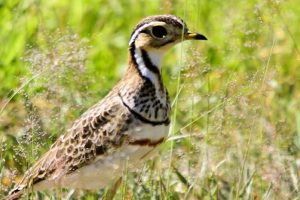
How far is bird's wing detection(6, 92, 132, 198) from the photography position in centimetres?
628

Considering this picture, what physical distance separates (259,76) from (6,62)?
99.6 inches

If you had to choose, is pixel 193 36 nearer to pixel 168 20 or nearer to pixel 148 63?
pixel 168 20

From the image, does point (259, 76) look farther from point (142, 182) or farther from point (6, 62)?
point (6, 62)

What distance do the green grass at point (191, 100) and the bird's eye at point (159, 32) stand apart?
5.5 inches

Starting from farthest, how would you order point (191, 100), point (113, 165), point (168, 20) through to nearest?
1. point (168, 20)
2. point (191, 100)
3. point (113, 165)

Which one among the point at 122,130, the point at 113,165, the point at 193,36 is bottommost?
the point at 113,165

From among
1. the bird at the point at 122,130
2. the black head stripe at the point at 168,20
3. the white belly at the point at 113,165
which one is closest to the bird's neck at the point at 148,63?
the bird at the point at 122,130

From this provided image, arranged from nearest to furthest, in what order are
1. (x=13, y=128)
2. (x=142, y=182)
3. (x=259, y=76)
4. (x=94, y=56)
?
(x=259, y=76) → (x=142, y=182) → (x=13, y=128) → (x=94, y=56)

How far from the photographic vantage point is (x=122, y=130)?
6.25 m

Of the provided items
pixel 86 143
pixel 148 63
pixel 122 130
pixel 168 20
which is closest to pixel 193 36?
pixel 168 20

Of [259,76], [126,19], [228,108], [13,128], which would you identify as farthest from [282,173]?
[126,19]

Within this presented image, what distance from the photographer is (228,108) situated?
6.28 m

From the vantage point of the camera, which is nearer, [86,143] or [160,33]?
[86,143]

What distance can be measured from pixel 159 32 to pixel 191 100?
1.19ft
